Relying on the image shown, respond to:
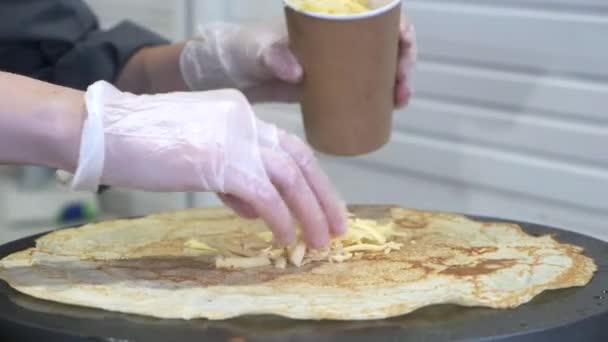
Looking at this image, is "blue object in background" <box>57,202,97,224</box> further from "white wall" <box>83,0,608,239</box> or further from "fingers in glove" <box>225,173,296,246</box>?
"fingers in glove" <box>225,173,296,246</box>

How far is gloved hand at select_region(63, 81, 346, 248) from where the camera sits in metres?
1.05

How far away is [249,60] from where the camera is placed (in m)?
1.68

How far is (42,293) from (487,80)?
1225mm

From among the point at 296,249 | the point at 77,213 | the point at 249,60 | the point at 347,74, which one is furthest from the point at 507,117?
the point at 77,213

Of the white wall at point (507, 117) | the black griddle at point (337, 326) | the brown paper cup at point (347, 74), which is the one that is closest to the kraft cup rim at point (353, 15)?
the brown paper cup at point (347, 74)

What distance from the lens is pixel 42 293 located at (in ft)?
3.42

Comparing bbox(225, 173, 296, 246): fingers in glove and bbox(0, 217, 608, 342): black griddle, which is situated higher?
bbox(225, 173, 296, 246): fingers in glove

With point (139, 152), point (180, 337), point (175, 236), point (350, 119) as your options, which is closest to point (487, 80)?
point (350, 119)

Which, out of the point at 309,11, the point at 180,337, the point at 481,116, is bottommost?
the point at 481,116

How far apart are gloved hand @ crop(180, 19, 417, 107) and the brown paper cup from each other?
12 centimetres

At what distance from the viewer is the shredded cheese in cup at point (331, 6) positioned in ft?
4.27

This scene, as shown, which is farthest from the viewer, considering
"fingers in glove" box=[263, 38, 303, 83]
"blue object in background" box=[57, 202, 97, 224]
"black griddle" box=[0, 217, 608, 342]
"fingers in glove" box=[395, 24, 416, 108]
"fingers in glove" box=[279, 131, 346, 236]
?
"blue object in background" box=[57, 202, 97, 224]

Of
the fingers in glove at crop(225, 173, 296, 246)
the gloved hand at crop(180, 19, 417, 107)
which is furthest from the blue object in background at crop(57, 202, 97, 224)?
the fingers in glove at crop(225, 173, 296, 246)

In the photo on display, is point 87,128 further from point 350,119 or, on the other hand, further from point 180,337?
point 350,119
